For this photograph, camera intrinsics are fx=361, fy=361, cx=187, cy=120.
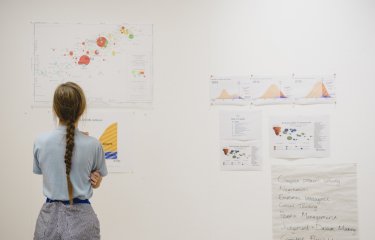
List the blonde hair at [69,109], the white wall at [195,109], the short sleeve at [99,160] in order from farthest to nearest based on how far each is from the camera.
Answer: the white wall at [195,109] → the short sleeve at [99,160] → the blonde hair at [69,109]

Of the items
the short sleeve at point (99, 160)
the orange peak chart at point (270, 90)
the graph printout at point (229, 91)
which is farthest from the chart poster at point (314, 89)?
the short sleeve at point (99, 160)

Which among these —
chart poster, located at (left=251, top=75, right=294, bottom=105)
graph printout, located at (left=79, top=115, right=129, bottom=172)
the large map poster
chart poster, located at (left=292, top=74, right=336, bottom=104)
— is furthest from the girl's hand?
chart poster, located at (left=292, top=74, right=336, bottom=104)

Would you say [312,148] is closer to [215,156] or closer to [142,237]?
[215,156]

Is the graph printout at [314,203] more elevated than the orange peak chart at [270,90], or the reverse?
the orange peak chart at [270,90]

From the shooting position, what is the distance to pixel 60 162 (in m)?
1.62

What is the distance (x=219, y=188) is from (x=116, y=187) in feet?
2.22

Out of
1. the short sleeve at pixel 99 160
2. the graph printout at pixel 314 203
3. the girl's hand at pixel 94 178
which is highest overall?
the short sleeve at pixel 99 160

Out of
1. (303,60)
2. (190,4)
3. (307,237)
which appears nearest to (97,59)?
(190,4)

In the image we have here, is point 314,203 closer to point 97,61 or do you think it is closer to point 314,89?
point 314,89

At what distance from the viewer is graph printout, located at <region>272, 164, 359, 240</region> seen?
238cm

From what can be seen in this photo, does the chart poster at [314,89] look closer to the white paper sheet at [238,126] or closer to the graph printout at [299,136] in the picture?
the graph printout at [299,136]

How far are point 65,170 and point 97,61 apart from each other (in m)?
0.96

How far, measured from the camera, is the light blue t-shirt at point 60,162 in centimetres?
163

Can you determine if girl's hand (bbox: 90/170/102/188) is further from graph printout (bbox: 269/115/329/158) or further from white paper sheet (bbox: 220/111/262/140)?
graph printout (bbox: 269/115/329/158)
